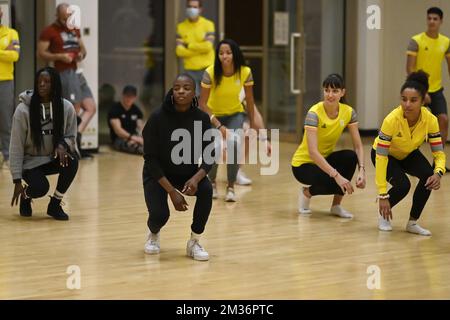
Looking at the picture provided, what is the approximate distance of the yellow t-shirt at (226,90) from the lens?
9.01 meters

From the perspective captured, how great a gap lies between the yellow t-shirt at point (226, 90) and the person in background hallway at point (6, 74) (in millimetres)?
2747

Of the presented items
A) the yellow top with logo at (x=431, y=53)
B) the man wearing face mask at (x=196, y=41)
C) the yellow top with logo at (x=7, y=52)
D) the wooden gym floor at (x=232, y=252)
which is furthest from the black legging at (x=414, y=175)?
the man wearing face mask at (x=196, y=41)

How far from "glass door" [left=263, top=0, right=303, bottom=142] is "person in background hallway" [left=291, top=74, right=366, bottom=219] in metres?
5.86

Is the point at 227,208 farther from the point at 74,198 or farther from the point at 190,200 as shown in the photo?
the point at 74,198

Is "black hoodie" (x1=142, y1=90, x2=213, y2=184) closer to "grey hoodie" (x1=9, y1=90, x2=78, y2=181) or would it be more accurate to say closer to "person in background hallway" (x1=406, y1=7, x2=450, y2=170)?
"grey hoodie" (x1=9, y1=90, x2=78, y2=181)

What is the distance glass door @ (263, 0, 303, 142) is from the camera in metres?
14.0

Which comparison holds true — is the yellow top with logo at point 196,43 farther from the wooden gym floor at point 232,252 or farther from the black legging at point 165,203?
the black legging at point 165,203

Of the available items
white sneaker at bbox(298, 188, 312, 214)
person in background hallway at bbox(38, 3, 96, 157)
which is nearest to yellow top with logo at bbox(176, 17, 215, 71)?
person in background hallway at bbox(38, 3, 96, 157)

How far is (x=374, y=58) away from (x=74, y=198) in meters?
7.18

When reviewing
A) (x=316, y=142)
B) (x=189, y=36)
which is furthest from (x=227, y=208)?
(x=189, y=36)

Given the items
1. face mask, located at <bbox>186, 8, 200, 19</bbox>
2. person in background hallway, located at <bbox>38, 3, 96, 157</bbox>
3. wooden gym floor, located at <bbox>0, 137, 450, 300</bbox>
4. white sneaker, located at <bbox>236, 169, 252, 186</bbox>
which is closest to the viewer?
wooden gym floor, located at <bbox>0, 137, 450, 300</bbox>

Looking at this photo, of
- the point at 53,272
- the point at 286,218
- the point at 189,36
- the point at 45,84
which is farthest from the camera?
the point at 189,36

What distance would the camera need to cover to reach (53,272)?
19.9ft
